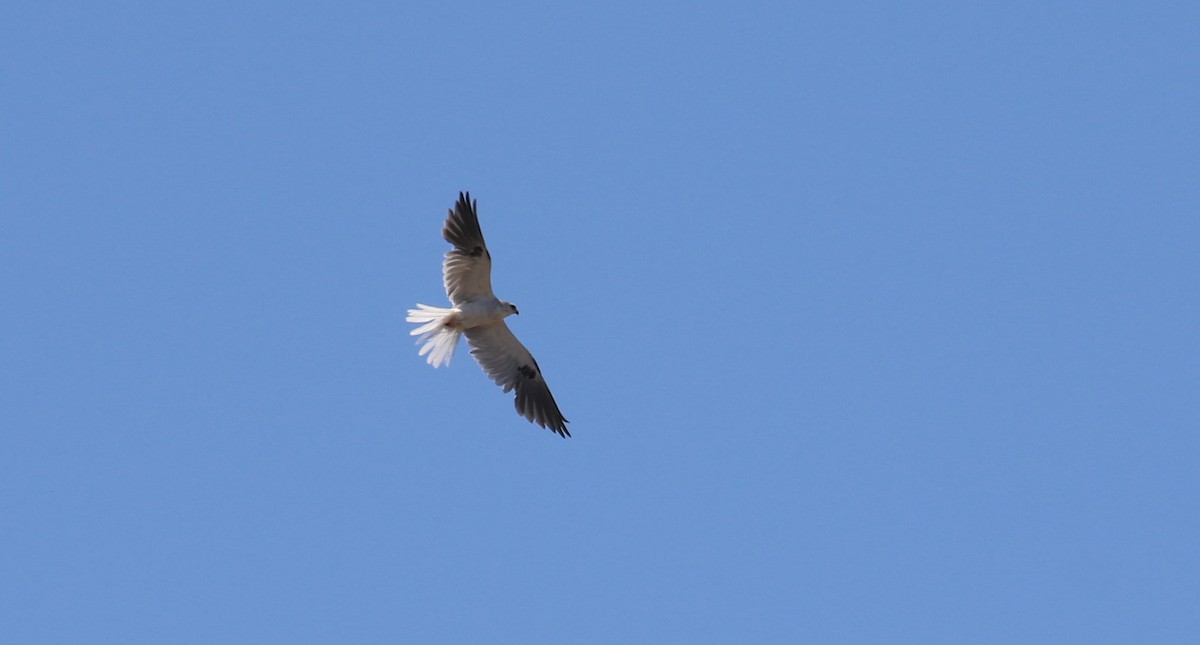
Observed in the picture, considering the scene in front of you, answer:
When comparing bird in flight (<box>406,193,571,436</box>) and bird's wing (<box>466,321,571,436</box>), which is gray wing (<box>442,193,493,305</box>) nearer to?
bird in flight (<box>406,193,571,436</box>)

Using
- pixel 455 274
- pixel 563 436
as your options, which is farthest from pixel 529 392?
pixel 455 274

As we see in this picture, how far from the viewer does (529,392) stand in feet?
68.9

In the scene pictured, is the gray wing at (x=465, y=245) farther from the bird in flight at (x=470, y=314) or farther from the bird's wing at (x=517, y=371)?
the bird's wing at (x=517, y=371)

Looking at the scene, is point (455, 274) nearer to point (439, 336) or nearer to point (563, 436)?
point (439, 336)

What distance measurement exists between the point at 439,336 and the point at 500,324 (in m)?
0.91

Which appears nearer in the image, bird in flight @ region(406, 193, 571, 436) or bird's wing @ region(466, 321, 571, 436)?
bird in flight @ region(406, 193, 571, 436)

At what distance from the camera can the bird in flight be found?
19.2m

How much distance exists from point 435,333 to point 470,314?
63cm

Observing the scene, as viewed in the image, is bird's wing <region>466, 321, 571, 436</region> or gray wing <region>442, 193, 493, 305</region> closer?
gray wing <region>442, 193, 493, 305</region>

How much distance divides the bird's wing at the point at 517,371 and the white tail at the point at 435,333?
0.64m

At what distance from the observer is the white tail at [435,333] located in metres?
19.4

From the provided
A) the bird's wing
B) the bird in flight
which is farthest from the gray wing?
the bird's wing

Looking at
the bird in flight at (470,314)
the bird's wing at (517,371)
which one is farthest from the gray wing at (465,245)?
the bird's wing at (517,371)

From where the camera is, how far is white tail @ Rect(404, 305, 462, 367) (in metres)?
19.4
